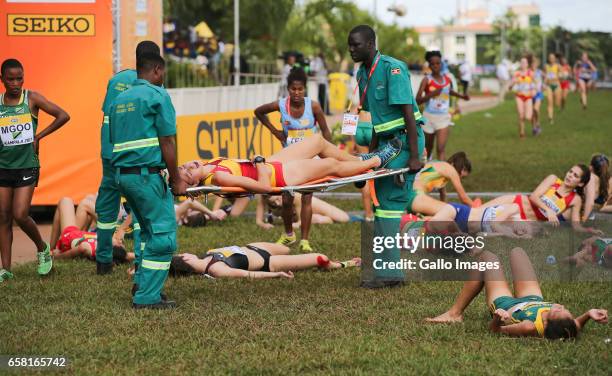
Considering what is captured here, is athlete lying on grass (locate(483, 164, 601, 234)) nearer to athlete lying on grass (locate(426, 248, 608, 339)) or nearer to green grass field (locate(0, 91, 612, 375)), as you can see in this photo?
green grass field (locate(0, 91, 612, 375))

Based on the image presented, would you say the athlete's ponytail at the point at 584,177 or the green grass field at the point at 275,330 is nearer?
the green grass field at the point at 275,330

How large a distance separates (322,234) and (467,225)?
1729mm

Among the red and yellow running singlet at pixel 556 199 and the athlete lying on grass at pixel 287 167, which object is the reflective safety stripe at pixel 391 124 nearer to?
the athlete lying on grass at pixel 287 167

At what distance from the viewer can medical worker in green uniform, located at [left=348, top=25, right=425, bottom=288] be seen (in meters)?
9.20

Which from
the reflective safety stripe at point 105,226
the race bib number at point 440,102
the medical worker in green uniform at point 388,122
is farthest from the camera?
the race bib number at point 440,102

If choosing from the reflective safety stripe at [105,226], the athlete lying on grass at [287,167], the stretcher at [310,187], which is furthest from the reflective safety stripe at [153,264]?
the reflective safety stripe at [105,226]

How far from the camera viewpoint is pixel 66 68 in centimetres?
1397

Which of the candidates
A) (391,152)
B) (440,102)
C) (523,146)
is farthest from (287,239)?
(523,146)

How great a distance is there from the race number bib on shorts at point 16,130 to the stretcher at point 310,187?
2.24 meters

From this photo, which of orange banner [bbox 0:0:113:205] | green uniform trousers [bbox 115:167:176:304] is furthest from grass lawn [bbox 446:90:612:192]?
green uniform trousers [bbox 115:167:176:304]

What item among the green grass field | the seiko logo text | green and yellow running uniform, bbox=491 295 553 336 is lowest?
the green grass field

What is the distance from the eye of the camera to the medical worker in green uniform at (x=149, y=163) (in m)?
8.09

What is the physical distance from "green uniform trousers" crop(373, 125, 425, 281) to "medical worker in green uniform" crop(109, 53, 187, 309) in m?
1.98

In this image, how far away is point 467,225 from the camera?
38.8 ft
